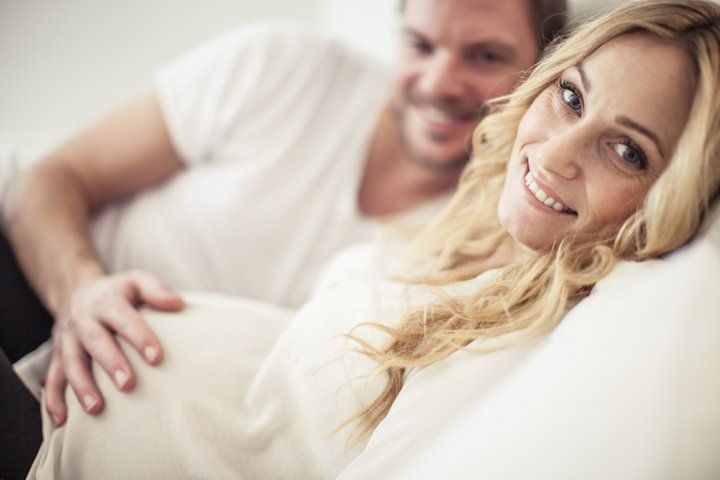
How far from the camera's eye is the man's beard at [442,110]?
3.52ft

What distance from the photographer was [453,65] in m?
1.02

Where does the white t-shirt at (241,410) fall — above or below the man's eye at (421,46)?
below

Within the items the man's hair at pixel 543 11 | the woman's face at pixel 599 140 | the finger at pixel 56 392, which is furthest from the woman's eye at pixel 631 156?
the finger at pixel 56 392

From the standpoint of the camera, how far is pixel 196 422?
2.13 ft

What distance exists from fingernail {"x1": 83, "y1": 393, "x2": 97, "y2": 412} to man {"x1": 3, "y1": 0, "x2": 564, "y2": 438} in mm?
344

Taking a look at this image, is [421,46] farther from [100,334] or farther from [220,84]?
[100,334]

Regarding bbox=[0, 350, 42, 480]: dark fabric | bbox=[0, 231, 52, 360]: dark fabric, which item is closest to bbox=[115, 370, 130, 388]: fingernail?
bbox=[0, 350, 42, 480]: dark fabric

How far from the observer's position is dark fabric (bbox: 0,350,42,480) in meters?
0.64

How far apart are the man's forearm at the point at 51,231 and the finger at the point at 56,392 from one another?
16 centimetres

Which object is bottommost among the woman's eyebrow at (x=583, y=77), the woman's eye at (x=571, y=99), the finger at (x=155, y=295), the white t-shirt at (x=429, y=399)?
the white t-shirt at (x=429, y=399)

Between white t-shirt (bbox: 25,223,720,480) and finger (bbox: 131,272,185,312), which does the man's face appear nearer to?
white t-shirt (bbox: 25,223,720,480)

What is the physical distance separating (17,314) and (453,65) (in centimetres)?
87

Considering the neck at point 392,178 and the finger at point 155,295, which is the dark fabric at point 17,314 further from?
the neck at point 392,178

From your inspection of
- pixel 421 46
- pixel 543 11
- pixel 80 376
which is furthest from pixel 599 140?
pixel 80 376
